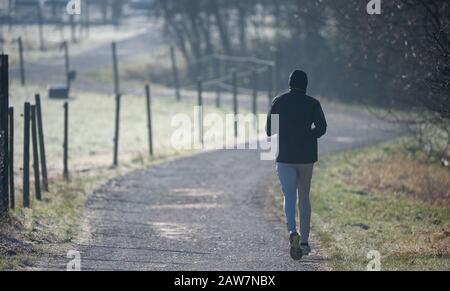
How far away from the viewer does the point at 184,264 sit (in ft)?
36.9

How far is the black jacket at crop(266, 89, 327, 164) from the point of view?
11539 mm

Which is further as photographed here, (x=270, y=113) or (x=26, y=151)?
(x=26, y=151)

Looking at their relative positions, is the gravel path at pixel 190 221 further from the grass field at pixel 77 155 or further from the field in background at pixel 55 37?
the field in background at pixel 55 37

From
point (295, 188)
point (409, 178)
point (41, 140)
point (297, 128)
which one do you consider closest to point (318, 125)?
point (297, 128)

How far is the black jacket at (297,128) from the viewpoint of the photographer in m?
11.5

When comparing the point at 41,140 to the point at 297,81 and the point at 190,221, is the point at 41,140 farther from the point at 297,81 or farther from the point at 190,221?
the point at 297,81

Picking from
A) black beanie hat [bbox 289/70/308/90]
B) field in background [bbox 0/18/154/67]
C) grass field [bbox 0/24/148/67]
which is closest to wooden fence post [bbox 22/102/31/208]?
black beanie hat [bbox 289/70/308/90]

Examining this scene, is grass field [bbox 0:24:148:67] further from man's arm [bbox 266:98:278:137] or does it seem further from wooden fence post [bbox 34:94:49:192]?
man's arm [bbox 266:98:278:137]

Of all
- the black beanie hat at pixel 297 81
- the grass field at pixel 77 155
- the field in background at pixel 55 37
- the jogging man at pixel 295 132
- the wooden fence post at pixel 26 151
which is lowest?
the field in background at pixel 55 37

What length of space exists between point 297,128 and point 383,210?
5.29 meters

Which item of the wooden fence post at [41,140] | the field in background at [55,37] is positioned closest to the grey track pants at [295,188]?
the wooden fence post at [41,140]

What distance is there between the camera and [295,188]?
11711mm

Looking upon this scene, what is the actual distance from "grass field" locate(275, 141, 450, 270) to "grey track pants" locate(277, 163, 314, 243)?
1.76 ft

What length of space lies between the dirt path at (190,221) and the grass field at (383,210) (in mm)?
624
